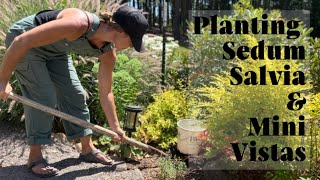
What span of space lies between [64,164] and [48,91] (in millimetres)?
739

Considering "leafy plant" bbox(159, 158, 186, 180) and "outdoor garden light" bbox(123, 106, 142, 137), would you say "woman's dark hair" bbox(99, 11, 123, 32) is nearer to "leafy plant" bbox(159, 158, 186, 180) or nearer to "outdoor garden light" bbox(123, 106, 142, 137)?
"outdoor garden light" bbox(123, 106, 142, 137)

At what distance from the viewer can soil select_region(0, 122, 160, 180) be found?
327 centimetres

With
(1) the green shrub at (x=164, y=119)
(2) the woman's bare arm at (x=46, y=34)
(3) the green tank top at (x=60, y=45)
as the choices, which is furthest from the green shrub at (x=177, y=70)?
(2) the woman's bare arm at (x=46, y=34)

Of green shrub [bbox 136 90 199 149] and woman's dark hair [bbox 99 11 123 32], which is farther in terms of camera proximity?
green shrub [bbox 136 90 199 149]

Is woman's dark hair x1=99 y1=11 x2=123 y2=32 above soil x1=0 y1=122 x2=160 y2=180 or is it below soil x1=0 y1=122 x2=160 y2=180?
above

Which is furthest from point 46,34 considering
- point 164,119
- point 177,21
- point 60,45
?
point 177,21

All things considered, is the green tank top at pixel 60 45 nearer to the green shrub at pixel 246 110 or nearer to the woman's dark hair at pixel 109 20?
the woman's dark hair at pixel 109 20

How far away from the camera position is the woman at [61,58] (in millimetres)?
2564

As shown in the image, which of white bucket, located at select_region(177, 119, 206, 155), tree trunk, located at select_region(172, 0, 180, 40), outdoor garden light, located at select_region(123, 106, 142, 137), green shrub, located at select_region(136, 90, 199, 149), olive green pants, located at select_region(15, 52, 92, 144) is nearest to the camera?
olive green pants, located at select_region(15, 52, 92, 144)

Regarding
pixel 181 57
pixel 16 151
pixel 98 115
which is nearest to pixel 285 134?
pixel 98 115

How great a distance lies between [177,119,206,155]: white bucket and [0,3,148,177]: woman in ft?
2.07

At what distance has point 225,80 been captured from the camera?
3076 mm

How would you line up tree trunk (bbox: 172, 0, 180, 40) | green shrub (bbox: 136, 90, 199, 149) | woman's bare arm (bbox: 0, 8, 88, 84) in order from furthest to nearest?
tree trunk (bbox: 172, 0, 180, 40), green shrub (bbox: 136, 90, 199, 149), woman's bare arm (bbox: 0, 8, 88, 84)

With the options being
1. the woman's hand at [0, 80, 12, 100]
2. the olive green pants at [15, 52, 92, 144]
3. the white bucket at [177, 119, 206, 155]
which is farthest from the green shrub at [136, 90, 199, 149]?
the woman's hand at [0, 80, 12, 100]
